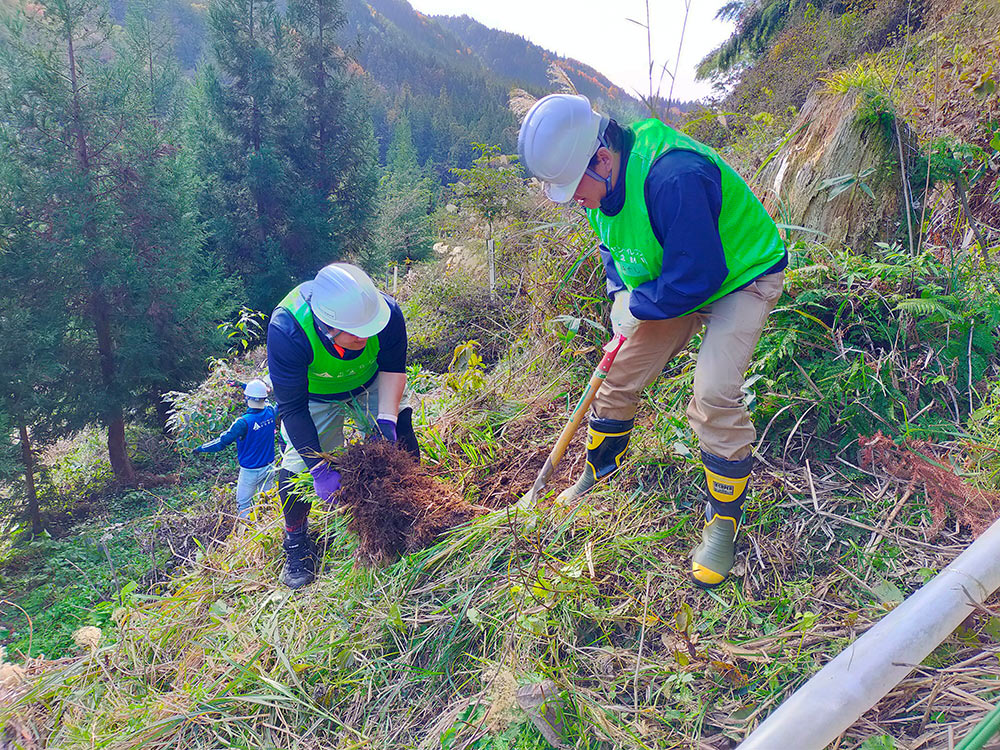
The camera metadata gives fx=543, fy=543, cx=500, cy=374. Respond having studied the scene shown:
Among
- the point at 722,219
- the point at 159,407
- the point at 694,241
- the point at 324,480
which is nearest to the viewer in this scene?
the point at 694,241

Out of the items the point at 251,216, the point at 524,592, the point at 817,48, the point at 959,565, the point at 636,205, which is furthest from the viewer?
the point at 251,216

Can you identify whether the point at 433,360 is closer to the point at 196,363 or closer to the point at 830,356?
the point at 830,356

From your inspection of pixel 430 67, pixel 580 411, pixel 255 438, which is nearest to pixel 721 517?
pixel 580 411

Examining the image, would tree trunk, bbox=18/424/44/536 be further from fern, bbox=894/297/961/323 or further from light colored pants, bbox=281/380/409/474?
fern, bbox=894/297/961/323

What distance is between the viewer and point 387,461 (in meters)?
2.44

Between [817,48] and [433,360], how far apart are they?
7.69 metres

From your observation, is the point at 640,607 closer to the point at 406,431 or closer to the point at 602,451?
the point at 602,451

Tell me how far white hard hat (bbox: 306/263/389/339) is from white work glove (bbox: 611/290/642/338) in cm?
111

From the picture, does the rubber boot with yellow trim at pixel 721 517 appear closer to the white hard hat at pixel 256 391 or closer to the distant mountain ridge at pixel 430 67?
the white hard hat at pixel 256 391

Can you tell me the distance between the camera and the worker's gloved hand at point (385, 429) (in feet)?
8.85

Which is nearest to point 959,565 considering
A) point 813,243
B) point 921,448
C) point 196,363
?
point 921,448

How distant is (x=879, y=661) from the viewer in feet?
3.96

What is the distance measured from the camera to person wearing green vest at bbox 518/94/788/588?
175 cm

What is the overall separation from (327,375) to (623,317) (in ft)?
4.97
